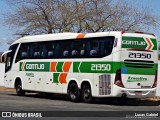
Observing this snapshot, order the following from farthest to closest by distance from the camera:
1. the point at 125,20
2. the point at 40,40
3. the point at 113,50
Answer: the point at 125,20 < the point at 40,40 < the point at 113,50

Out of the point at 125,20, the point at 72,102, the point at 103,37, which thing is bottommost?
the point at 72,102

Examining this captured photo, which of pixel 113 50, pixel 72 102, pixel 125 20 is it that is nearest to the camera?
pixel 113 50

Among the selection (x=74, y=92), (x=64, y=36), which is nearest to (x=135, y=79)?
(x=74, y=92)

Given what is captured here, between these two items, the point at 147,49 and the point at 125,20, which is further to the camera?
the point at 125,20

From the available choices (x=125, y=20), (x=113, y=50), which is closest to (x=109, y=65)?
(x=113, y=50)

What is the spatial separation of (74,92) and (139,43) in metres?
4.25

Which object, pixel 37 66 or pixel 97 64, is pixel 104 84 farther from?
pixel 37 66

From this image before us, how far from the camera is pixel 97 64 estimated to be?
22.4 metres

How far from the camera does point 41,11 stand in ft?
123

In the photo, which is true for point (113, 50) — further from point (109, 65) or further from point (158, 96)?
point (158, 96)

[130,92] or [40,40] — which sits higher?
[40,40]

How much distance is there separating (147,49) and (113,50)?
1.74 m

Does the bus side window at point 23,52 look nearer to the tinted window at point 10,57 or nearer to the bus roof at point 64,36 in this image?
the bus roof at point 64,36

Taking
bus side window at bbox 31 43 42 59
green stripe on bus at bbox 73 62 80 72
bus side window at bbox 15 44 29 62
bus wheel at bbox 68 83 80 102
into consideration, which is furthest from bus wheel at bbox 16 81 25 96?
green stripe on bus at bbox 73 62 80 72
